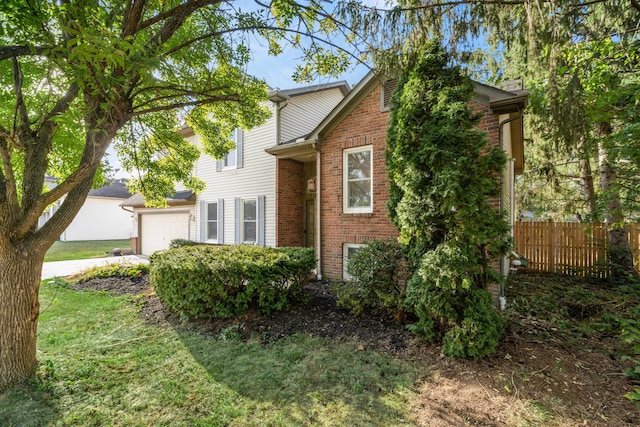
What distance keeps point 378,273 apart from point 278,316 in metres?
1.98

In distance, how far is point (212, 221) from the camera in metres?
11.7

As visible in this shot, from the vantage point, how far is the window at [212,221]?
38.1 ft

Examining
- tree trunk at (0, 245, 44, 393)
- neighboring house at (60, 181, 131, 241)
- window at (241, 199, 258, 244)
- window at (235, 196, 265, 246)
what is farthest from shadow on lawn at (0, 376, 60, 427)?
neighboring house at (60, 181, 131, 241)

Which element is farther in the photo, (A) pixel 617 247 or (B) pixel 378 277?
(A) pixel 617 247

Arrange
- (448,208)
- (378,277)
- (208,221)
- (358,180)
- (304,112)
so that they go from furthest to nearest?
1. (208,221)
2. (304,112)
3. (358,180)
4. (378,277)
5. (448,208)

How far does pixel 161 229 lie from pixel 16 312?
11684 mm

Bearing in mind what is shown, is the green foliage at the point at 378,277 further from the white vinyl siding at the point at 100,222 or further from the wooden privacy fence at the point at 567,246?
the white vinyl siding at the point at 100,222

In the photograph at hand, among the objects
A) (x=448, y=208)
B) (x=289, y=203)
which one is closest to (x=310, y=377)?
(x=448, y=208)

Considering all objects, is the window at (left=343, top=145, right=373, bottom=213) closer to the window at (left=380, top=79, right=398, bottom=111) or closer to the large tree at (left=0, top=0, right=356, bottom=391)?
the window at (left=380, top=79, right=398, bottom=111)

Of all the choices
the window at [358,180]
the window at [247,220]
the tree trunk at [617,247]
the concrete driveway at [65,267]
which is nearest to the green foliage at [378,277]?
the window at [358,180]

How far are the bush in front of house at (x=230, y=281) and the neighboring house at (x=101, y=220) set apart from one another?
19702 millimetres

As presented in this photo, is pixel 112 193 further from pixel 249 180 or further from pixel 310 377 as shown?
pixel 310 377

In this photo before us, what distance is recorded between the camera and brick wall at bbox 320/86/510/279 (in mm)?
7023

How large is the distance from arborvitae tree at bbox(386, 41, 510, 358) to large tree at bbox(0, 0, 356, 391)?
159 centimetres
